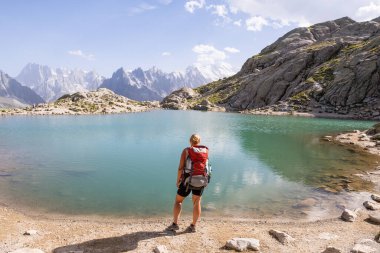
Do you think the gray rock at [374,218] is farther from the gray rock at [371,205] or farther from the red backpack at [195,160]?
the red backpack at [195,160]

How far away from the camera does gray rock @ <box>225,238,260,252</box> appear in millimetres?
14722

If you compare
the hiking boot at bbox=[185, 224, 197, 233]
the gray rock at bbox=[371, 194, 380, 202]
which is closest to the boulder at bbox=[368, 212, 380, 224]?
the gray rock at bbox=[371, 194, 380, 202]

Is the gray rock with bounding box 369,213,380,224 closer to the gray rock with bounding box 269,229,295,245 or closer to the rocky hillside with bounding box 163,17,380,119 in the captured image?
the gray rock with bounding box 269,229,295,245

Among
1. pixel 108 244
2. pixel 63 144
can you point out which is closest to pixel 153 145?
pixel 63 144

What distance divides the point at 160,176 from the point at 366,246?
20.0 meters

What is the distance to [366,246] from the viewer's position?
1468 cm

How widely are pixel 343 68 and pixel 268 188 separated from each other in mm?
136843

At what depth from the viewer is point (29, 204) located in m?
22.5

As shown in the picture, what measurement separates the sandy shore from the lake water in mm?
1972

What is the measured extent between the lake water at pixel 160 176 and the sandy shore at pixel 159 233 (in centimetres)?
197

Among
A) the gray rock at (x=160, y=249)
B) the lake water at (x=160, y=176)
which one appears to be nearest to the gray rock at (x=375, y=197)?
the lake water at (x=160, y=176)

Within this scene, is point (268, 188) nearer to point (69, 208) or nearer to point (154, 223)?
point (154, 223)

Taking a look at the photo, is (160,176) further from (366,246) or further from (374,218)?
(366,246)

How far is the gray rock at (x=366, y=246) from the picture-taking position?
14.2m
